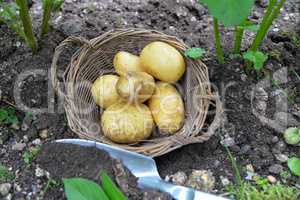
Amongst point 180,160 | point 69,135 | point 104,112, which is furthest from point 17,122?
point 180,160

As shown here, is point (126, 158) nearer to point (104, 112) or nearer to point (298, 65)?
point (104, 112)

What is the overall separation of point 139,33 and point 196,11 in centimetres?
33

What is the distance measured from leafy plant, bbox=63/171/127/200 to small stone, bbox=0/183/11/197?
0.32 meters

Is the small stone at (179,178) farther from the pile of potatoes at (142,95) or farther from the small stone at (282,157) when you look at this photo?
the small stone at (282,157)

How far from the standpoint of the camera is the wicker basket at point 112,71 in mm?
1313

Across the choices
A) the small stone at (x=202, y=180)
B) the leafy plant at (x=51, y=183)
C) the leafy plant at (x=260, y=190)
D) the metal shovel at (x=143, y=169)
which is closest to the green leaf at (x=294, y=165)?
the leafy plant at (x=260, y=190)

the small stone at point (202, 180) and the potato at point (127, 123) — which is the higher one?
the potato at point (127, 123)

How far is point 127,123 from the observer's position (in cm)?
132

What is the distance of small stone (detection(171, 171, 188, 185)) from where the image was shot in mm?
1307

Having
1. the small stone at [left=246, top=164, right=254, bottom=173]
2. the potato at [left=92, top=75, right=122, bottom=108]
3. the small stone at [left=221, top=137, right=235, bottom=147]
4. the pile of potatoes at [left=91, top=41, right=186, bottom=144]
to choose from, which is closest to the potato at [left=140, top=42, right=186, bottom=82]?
the pile of potatoes at [left=91, top=41, right=186, bottom=144]

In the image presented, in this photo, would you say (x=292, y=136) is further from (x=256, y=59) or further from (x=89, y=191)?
(x=89, y=191)

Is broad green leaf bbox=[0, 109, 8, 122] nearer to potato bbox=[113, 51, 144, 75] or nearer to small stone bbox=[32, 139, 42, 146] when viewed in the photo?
small stone bbox=[32, 139, 42, 146]

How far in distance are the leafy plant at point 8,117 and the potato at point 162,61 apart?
0.45 meters

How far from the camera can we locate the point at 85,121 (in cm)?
138
